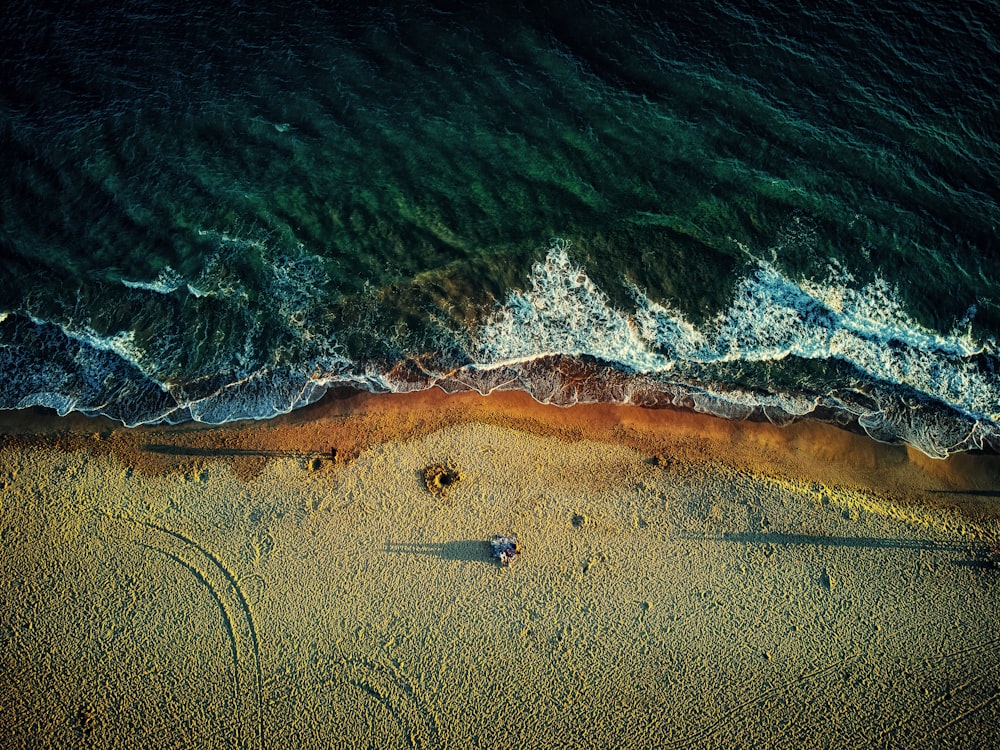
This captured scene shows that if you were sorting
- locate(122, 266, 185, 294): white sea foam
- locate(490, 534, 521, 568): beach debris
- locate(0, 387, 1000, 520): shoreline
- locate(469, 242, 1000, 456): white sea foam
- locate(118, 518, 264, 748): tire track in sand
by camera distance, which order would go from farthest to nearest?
locate(122, 266, 185, 294): white sea foam < locate(469, 242, 1000, 456): white sea foam < locate(0, 387, 1000, 520): shoreline < locate(490, 534, 521, 568): beach debris < locate(118, 518, 264, 748): tire track in sand

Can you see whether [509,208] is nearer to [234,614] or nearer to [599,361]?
[599,361]

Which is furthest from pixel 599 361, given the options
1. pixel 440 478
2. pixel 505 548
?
pixel 505 548

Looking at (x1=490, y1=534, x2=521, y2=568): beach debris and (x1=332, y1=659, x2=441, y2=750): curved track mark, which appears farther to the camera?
(x1=490, y1=534, x2=521, y2=568): beach debris

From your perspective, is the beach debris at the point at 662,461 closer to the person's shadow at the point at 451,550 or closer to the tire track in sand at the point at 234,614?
the person's shadow at the point at 451,550

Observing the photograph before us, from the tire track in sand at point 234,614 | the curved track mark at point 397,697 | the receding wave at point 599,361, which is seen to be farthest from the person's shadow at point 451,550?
the receding wave at point 599,361

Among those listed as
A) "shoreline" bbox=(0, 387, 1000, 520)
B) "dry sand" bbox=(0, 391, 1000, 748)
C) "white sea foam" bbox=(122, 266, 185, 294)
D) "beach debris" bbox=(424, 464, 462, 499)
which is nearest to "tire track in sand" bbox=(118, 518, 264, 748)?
"dry sand" bbox=(0, 391, 1000, 748)

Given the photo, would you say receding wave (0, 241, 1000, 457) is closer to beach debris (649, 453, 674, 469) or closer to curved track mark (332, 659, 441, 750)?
beach debris (649, 453, 674, 469)
